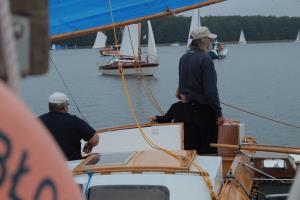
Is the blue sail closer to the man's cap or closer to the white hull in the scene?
the man's cap

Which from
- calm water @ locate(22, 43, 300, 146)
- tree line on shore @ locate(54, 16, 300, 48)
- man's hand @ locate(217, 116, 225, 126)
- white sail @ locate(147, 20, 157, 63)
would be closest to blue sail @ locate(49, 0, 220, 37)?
man's hand @ locate(217, 116, 225, 126)

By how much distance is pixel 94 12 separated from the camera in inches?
219

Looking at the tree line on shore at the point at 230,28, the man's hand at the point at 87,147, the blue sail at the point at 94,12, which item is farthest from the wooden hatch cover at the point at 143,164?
the tree line on shore at the point at 230,28

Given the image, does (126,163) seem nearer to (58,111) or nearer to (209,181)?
(209,181)

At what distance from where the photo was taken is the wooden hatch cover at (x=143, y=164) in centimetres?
364

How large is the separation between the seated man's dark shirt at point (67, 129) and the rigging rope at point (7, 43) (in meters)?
3.52

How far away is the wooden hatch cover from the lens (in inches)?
143

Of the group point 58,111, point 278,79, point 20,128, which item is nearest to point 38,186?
point 20,128

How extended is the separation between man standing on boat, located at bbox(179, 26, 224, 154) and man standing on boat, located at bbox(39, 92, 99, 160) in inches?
37.4

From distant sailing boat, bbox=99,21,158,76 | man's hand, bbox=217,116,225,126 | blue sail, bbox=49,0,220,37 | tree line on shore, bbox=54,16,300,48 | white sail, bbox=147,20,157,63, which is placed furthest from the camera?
tree line on shore, bbox=54,16,300,48

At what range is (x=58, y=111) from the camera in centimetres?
459

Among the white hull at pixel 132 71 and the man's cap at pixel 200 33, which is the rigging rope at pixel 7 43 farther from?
the white hull at pixel 132 71

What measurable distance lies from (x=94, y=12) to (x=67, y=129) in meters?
1.42

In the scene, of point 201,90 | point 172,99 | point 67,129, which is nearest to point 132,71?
point 172,99
